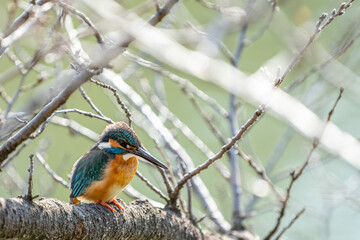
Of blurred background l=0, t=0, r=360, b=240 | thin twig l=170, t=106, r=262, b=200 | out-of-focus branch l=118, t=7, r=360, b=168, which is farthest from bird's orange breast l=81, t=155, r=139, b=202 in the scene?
out-of-focus branch l=118, t=7, r=360, b=168

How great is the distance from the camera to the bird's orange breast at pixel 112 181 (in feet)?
11.5

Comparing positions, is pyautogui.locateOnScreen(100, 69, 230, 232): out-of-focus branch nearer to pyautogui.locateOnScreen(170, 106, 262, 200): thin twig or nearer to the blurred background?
the blurred background

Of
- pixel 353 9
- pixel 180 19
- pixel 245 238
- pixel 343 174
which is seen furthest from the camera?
pixel 343 174

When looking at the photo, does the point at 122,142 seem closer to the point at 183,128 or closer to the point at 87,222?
the point at 183,128

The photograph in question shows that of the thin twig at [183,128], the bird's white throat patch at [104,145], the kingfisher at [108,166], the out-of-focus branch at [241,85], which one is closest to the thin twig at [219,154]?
the out-of-focus branch at [241,85]

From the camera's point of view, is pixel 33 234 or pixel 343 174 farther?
pixel 343 174

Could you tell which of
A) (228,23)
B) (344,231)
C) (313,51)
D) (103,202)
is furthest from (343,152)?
(344,231)

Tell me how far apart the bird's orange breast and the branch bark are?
29 centimetres

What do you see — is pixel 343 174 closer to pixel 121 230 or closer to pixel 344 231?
pixel 344 231

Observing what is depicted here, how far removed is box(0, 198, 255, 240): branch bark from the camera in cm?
231

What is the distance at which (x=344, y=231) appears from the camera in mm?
8000

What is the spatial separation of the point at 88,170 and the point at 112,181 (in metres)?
0.16

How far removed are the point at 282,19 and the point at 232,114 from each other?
92 cm

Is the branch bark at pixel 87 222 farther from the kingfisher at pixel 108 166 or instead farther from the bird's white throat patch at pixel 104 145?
the bird's white throat patch at pixel 104 145
